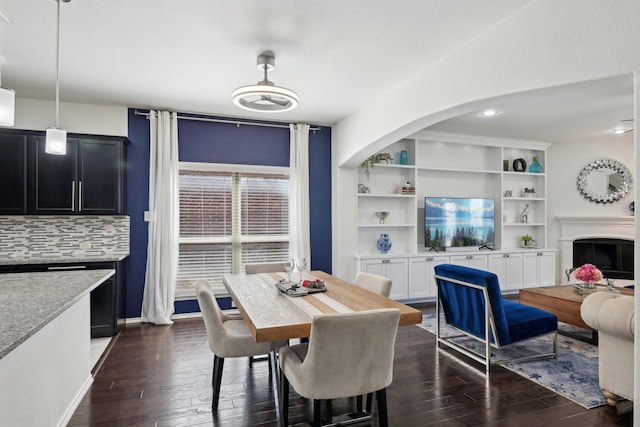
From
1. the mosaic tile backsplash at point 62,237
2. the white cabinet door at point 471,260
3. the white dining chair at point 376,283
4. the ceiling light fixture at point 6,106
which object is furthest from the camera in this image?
the white cabinet door at point 471,260

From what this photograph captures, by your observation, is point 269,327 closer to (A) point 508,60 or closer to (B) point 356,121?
(A) point 508,60

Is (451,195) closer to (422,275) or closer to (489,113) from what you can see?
(422,275)

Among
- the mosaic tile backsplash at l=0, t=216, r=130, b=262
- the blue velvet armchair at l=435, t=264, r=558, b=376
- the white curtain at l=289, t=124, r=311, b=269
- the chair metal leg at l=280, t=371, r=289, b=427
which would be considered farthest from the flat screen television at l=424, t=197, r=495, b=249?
the mosaic tile backsplash at l=0, t=216, r=130, b=262

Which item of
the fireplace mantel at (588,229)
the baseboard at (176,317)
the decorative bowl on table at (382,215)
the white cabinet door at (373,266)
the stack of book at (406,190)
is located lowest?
the baseboard at (176,317)

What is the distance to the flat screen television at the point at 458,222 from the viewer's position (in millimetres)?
5773

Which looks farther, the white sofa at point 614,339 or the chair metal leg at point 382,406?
the white sofa at point 614,339

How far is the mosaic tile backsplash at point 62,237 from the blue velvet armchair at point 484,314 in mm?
3828

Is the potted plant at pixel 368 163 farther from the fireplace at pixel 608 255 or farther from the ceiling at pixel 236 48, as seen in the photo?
the fireplace at pixel 608 255

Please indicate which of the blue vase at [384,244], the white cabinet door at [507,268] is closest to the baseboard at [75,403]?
the blue vase at [384,244]

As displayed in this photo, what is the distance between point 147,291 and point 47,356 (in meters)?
2.63

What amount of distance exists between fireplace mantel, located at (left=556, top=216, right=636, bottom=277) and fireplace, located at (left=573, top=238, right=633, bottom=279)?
8 centimetres

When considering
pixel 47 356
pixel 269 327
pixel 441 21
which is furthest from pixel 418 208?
pixel 47 356

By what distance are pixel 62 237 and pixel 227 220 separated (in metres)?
1.96

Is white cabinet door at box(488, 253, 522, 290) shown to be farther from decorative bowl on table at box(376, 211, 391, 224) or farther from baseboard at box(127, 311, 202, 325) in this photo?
baseboard at box(127, 311, 202, 325)
